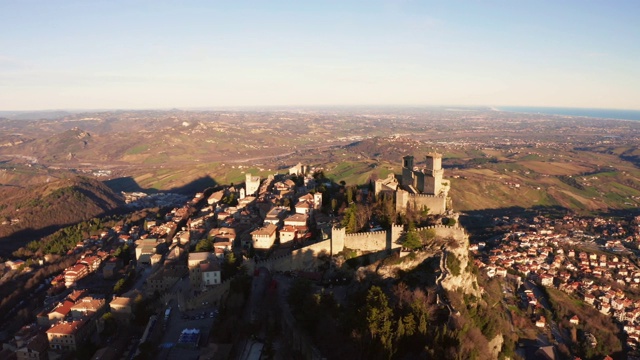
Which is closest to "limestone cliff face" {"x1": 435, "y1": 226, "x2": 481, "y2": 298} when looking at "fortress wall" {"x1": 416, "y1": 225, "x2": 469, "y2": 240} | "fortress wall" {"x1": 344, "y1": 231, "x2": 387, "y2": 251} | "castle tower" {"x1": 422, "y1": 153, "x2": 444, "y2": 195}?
"fortress wall" {"x1": 416, "y1": 225, "x2": 469, "y2": 240}

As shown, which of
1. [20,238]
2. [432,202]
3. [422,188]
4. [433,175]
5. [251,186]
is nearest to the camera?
[432,202]

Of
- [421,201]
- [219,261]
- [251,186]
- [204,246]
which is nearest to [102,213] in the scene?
[251,186]

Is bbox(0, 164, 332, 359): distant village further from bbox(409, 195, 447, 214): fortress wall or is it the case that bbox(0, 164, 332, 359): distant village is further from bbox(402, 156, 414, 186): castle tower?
bbox(402, 156, 414, 186): castle tower

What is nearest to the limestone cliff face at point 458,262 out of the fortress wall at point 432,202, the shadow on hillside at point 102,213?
the fortress wall at point 432,202

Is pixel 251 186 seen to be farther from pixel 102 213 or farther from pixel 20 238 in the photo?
pixel 102 213

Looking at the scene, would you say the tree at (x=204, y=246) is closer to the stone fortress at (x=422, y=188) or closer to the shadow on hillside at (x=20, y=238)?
the stone fortress at (x=422, y=188)

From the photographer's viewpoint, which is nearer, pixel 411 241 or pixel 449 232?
pixel 411 241
